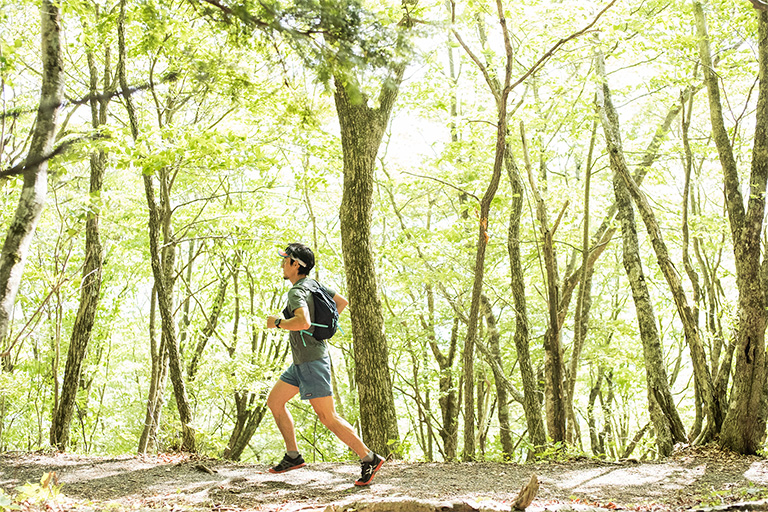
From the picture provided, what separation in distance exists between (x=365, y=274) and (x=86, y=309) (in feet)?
14.8

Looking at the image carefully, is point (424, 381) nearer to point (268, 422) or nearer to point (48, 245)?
point (268, 422)

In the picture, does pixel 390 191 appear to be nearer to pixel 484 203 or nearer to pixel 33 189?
pixel 484 203

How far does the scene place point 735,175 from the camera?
5820 millimetres

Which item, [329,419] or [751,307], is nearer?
[329,419]

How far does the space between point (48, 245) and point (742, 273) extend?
13828 mm

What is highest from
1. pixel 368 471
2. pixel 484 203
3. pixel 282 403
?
pixel 484 203

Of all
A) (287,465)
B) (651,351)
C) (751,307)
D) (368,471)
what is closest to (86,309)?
(287,465)

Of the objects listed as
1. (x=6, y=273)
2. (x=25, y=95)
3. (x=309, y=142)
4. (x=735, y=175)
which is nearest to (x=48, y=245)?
(x=25, y=95)

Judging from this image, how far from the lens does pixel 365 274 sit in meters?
5.95

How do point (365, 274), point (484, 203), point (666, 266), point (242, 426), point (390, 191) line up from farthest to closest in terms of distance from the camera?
point (242, 426), point (390, 191), point (666, 266), point (484, 203), point (365, 274)

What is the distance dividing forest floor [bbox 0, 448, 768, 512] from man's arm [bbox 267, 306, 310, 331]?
1.15m

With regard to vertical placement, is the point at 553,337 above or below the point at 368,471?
above

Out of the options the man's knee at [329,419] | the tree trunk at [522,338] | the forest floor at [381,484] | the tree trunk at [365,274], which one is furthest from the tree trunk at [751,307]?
the man's knee at [329,419]

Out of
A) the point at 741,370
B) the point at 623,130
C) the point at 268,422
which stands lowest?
the point at 268,422
